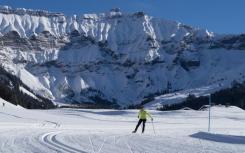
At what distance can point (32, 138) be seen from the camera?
26.5 metres

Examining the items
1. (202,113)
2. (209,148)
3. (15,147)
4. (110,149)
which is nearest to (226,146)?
(209,148)

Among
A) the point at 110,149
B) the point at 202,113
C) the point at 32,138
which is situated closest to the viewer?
the point at 110,149

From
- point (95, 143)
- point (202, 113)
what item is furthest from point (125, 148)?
point (202, 113)

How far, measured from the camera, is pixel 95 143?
23.7 meters

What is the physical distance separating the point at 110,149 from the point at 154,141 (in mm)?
4255

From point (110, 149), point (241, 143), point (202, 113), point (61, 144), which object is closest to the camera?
point (110, 149)

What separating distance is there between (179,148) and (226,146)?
2.28m

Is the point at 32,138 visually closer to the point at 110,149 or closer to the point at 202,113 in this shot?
the point at 110,149

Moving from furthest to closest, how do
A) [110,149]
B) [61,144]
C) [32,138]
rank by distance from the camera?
[32,138]
[61,144]
[110,149]

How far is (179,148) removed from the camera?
21.9 metres

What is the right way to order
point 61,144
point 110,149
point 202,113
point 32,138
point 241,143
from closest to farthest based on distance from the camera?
1. point 110,149
2. point 61,144
3. point 241,143
4. point 32,138
5. point 202,113

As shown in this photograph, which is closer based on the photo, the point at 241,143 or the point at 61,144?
the point at 61,144

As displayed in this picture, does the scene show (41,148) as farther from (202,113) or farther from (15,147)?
(202,113)

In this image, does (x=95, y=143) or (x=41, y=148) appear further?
(x=95, y=143)
